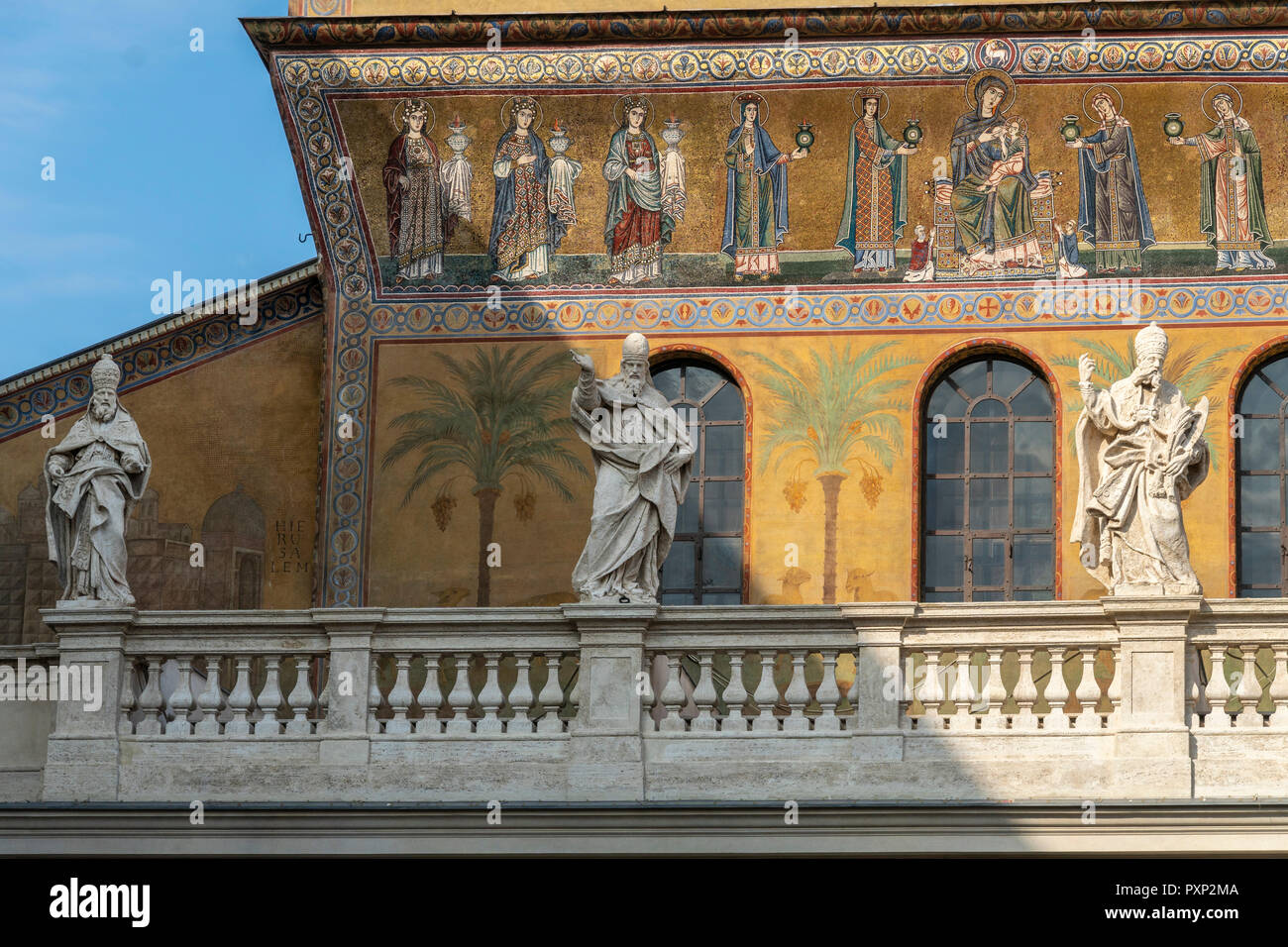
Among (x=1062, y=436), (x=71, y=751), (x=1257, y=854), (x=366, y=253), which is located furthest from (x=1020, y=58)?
(x=71, y=751)

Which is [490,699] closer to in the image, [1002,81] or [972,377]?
[972,377]

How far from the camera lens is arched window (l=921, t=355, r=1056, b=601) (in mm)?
19812

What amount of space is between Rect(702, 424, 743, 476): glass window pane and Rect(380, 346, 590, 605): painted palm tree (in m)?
1.00

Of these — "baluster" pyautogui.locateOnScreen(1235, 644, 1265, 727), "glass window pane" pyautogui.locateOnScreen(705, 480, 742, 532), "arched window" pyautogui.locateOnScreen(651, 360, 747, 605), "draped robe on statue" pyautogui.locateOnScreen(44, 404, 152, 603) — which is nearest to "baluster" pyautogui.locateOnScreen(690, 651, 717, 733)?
"baluster" pyautogui.locateOnScreen(1235, 644, 1265, 727)

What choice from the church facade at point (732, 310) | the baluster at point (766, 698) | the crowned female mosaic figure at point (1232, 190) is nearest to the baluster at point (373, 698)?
the baluster at point (766, 698)

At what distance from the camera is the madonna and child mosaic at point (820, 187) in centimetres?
2009

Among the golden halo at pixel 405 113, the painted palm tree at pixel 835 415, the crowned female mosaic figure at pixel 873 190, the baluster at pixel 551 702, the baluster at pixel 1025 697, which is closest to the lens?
the baluster at pixel 1025 697

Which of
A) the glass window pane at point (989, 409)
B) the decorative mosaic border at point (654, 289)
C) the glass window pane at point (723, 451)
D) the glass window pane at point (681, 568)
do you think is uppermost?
the decorative mosaic border at point (654, 289)

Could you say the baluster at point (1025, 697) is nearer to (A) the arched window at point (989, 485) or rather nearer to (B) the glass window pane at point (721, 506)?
(A) the arched window at point (989, 485)

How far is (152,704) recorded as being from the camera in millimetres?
15602

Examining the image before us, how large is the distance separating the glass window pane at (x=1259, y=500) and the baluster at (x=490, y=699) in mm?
6920

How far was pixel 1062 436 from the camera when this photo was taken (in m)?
20.0
